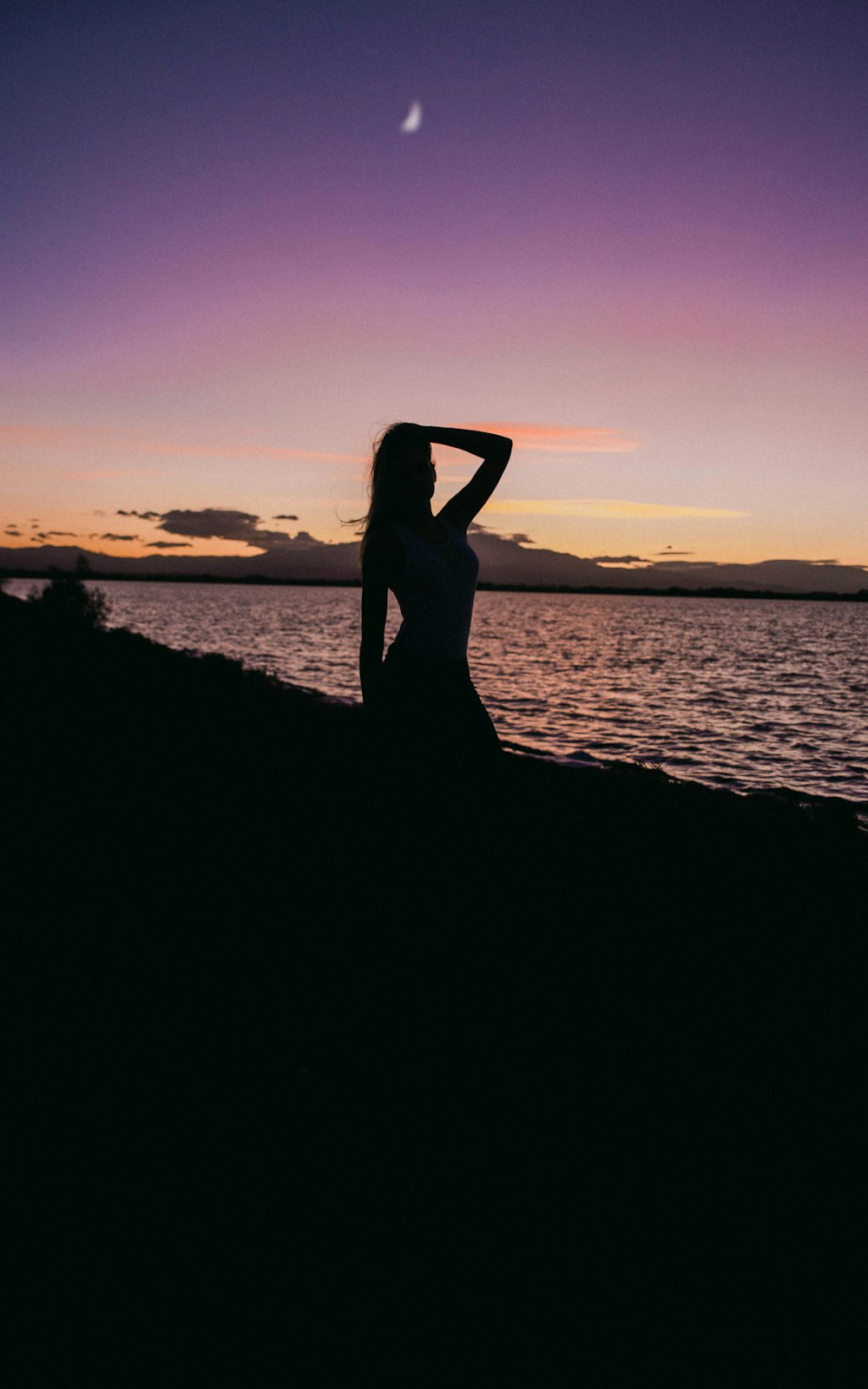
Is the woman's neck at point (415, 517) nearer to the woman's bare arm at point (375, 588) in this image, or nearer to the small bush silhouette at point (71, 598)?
the woman's bare arm at point (375, 588)

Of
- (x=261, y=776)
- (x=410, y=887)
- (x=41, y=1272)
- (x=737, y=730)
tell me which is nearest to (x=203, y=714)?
(x=261, y=776)

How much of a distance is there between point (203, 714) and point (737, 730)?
16513 mm

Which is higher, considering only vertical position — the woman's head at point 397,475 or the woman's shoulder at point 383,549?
the woman's head at point 397,475

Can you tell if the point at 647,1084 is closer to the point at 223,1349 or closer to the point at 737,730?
the point at 223,1349

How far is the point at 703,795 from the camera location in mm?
11852

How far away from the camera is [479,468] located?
4.04 meters

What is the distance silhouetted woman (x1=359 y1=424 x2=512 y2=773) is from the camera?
11.2 feet

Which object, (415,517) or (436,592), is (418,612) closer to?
(436,592)

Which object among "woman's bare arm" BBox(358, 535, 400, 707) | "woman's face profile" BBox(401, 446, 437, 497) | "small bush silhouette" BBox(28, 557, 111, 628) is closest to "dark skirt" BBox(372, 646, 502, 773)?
"woman's bare arm" BBox(358, 535, 400, 707)

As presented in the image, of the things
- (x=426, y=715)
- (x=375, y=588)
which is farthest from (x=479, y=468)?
(x=426, y=715)

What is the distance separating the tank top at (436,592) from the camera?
11.2ft

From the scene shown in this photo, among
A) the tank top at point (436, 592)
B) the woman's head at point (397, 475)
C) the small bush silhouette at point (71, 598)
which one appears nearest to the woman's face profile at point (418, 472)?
the woman's head at point (397, 475)

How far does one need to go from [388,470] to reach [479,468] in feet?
2.37

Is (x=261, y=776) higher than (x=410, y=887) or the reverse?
the reverse
